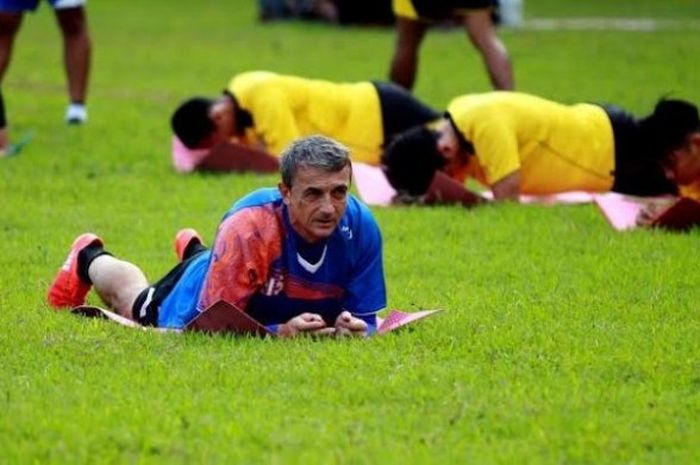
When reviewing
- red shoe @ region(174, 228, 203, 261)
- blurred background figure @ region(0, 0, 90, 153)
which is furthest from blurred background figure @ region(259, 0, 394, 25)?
red shoe @ region(174, 228, 203, 261)

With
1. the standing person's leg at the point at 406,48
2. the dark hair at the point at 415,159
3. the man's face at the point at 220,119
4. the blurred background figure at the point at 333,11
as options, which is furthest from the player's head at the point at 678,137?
the blurred background figure at the point at 333,11

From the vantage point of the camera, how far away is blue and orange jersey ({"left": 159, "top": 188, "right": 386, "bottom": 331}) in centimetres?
668

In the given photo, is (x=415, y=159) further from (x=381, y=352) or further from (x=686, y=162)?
(x=381, y=352)

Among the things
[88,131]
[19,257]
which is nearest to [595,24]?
[88,131]

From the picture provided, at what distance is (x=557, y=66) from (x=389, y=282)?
10.2 metres

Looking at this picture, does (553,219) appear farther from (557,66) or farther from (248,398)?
(557,66)

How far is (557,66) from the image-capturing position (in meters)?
18.2

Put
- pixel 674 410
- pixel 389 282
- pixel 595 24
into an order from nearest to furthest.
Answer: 1. pixel 674 410
2. pixel 389 282
3. pixel 595 24

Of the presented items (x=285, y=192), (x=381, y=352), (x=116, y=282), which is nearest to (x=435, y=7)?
(x=116, y=282)

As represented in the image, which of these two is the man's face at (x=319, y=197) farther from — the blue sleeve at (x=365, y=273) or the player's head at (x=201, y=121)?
the player's head at (x=201, y=121)

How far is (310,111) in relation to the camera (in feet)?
38.2

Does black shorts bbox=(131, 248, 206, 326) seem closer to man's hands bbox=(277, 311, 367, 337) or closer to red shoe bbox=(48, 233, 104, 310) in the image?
red shoe bbox=(48, 233, 104, 310)

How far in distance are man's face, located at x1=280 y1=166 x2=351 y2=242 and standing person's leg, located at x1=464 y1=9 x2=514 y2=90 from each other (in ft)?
20.0

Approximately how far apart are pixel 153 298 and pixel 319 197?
105cm
